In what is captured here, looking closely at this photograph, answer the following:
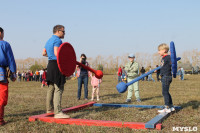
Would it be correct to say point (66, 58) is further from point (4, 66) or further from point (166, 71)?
point (166, 71)

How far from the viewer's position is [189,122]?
4.70 metres

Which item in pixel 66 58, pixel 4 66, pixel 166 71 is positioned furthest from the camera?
pixel 166 71

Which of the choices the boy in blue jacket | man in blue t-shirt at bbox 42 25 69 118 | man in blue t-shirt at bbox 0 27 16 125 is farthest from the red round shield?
the boy in blue jacket

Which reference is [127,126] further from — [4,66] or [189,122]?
[4,66]

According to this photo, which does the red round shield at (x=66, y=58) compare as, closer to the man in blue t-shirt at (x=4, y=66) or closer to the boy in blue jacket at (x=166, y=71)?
the man in blue t-shirt at (x=4, y=66)

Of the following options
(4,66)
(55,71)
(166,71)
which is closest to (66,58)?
(55,71)

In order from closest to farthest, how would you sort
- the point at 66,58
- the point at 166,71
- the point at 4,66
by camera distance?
1. the point at 66,58
2. the point at 4,66
3. the point at 166,71

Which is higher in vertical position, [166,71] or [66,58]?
[66,58]

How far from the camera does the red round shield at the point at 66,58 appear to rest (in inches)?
175

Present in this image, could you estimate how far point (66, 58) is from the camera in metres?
4.60

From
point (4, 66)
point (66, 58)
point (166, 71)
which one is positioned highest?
point (66, 58)

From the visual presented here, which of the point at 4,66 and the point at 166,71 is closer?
the point at 4,66

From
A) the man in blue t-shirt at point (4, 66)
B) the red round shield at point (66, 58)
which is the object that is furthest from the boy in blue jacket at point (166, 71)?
the man in blue t-shirt at point (4, 66)

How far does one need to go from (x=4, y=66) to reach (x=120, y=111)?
10.9 feet
